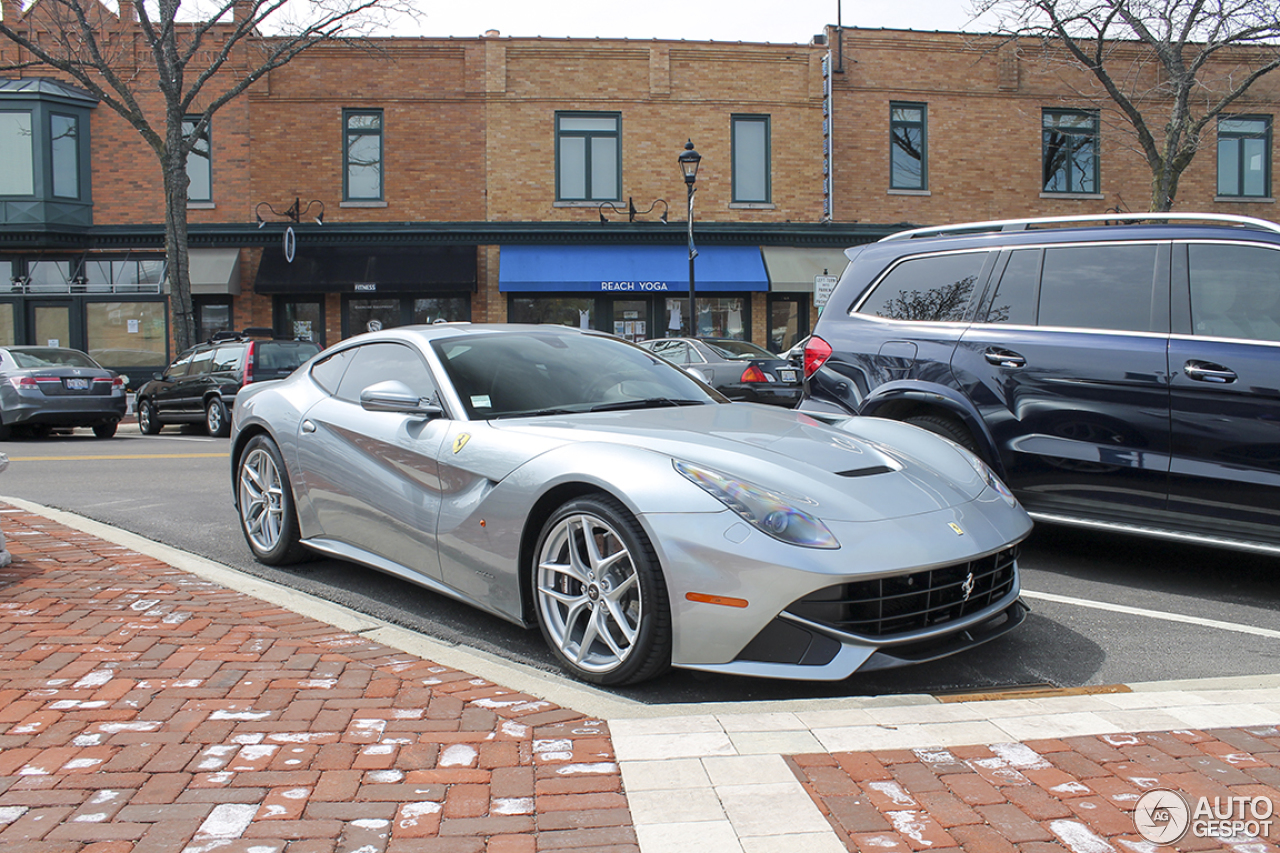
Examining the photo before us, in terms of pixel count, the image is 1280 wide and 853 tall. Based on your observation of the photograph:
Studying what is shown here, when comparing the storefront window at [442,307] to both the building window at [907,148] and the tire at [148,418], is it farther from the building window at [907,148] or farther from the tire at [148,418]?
the building window at [907,148]

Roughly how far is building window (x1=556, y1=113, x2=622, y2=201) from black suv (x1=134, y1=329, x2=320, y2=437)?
903 centimetres

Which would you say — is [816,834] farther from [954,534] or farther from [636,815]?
[954,534]

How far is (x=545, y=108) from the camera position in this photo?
904 inches

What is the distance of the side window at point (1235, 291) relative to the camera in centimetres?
477

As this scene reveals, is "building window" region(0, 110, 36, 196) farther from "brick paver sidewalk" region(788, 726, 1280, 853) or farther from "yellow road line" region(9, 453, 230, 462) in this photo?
"brick paver sidewalk" region(788, 726, 1280, 853)

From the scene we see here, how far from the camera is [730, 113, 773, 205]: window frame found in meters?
23.3

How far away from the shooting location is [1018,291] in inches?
222

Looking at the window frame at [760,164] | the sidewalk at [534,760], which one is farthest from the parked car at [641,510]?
the window frame at [760,164]

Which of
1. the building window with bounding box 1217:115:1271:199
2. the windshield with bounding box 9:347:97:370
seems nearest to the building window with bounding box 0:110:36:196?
the windshield with bounding box 9:347:97:370

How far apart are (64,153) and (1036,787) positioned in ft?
85.3

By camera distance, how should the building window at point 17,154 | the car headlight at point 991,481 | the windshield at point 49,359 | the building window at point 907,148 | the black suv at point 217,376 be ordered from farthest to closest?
the building window at point 907,148, the building window at point 17,154, the black suv at point 217,376, the windshield at point 49,359, the car headlight at point 991,481

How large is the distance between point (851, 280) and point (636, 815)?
181 inches

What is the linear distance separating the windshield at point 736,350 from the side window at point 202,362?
25.4 feet

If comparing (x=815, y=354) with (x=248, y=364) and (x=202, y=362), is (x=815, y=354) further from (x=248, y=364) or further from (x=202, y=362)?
(x=202, y=362)
